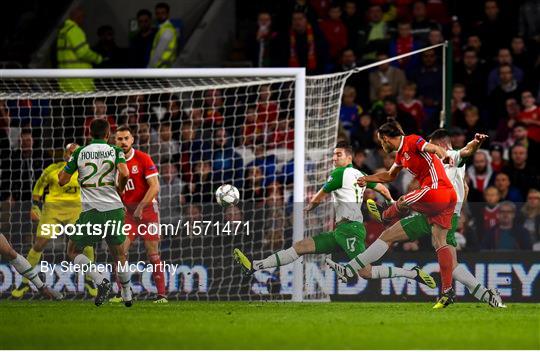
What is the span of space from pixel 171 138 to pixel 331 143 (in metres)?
2.45

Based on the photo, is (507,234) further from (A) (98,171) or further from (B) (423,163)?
(A) (98,171)

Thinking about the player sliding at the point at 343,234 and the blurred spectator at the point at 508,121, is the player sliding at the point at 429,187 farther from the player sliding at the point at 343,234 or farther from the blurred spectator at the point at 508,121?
the blurred spectator at the point at 508,121

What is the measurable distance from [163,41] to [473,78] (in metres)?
3.88

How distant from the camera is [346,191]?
13.3 metres

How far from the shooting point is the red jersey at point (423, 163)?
1259 cm

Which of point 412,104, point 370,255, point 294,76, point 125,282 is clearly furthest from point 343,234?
point 412,104

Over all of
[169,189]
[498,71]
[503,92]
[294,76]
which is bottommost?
[169,189]

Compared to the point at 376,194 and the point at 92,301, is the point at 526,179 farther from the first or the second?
the point at 92,301

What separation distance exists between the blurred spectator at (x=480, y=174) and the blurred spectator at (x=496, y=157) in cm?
10

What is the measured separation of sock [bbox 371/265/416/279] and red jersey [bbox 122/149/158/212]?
2259 mm

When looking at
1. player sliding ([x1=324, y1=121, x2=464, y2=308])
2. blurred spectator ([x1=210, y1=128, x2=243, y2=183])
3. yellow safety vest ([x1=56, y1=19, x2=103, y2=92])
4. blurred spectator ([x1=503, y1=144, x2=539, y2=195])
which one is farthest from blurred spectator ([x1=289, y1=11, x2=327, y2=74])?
player sliding ([x1=324, y1=121, x2=464, y2=308])

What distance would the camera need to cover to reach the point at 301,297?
13.5 m

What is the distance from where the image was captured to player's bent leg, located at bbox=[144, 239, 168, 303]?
13.1 meters

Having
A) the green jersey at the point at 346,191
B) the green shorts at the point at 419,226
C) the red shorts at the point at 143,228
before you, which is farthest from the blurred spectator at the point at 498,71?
the red shorts at the point at 143,228
